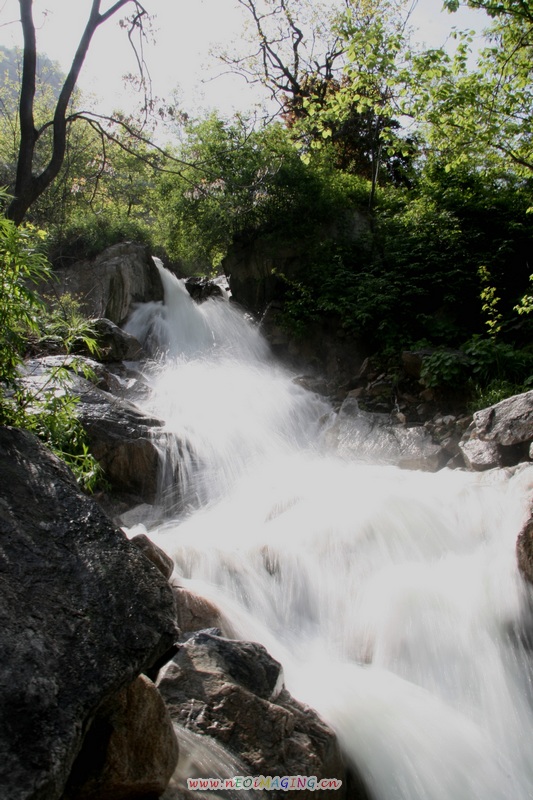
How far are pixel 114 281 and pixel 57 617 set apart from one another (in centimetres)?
1205

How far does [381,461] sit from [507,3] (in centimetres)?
686

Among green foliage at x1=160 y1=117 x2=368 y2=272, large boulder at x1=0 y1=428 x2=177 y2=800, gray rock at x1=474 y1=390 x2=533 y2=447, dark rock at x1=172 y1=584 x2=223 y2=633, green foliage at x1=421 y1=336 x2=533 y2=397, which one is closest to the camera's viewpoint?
large boulder at x1=0 y1=428 x2=177 y2=800

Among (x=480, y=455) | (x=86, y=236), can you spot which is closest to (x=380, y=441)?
(x=480, y=455)

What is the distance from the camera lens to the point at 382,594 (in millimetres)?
4961

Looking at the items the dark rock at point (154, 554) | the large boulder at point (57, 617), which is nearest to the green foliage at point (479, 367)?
the dark rock at point (154, 554)

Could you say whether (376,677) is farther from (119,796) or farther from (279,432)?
(279,432)

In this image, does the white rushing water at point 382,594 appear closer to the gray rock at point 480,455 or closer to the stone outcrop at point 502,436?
the gray rock at point 480,455

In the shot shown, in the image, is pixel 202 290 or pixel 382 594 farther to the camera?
pixel 202 290

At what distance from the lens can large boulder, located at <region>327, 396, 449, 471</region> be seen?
27.2 feet

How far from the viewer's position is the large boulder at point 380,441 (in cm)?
830

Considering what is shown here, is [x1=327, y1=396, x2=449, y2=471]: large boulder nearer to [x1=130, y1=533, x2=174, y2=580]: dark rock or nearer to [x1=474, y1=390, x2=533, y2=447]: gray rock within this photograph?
[x1=474, y1=390, x2=533, y2=447]: gray rock

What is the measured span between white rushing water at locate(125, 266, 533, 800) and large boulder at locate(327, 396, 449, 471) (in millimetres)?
453

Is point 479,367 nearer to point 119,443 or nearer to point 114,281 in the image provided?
point 119,443

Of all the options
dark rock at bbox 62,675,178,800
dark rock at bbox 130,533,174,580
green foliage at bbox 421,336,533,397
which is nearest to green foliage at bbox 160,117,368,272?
green foliage at bbox 421,336,533,397
